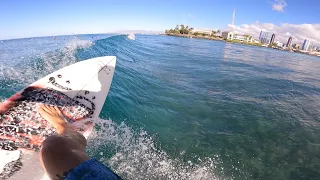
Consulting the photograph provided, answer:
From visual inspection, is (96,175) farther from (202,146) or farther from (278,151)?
(278,151)

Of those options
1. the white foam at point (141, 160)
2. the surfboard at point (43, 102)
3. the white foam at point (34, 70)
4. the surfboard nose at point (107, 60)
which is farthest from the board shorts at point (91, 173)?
the white foam at point (34, 70)

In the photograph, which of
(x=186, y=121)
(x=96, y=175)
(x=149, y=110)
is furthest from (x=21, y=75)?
(x=96, y=175)

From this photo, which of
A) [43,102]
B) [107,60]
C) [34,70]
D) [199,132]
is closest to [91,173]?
[43,102]

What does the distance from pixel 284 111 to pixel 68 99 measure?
950cm

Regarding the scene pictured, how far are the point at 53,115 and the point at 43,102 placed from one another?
2.25ft

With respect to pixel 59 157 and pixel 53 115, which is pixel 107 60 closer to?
pixel 53 115

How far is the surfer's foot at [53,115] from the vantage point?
4584 millimetres

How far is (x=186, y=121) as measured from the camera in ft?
23.8

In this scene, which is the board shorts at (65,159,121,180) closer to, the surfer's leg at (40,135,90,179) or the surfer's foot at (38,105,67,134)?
the surfer's leg at (40,135,90,179)

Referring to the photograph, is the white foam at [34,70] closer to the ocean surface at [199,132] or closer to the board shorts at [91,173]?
the ocean surface at [199,132]

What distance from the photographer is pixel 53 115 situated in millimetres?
4953

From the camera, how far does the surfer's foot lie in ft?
15.0

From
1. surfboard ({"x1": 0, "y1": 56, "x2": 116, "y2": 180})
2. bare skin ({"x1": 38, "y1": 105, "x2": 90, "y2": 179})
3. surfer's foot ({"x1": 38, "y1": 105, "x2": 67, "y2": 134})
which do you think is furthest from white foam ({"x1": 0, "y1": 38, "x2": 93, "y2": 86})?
bare skin ({"x1": 38, "y1": 105, "x2": 90, "y2": 179})

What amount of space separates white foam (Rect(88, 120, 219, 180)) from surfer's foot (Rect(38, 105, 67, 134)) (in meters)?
1.15
